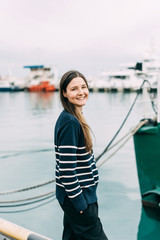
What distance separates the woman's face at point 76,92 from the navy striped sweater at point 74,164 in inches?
5.9

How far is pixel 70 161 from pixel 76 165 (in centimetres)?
10

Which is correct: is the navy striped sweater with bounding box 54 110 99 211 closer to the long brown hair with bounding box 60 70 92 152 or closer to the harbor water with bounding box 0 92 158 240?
the long brown hair with bounding box 60 70 92 152

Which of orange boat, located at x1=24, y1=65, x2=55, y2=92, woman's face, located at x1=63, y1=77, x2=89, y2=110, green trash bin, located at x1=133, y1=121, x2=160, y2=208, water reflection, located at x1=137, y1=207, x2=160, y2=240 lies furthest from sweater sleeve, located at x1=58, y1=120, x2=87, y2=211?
orange boat, located at x1=24, y1=65, x2=55, y2=92

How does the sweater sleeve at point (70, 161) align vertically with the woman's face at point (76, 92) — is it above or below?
below

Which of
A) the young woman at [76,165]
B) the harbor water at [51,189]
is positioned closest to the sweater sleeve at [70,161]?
the young woman at [76,165]

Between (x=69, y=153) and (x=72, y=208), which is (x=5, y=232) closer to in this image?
(x=72, y=208)

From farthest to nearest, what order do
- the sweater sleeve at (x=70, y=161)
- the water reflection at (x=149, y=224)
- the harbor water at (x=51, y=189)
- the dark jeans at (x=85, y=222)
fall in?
1. the harbor water at (x=51, y=189)
2. the water reflection at (x=149, y=224)
3. the dark jeans at (x=85, y=222)
4. the sweater sleeve at (x=70, y=161)

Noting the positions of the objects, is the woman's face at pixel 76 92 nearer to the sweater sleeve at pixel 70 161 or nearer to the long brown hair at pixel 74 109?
the long brown hair at pixel 74 109

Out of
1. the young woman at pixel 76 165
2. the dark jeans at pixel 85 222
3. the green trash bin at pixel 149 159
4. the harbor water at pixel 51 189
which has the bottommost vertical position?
the harbor water at pixel 51 189

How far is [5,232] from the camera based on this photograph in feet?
8.31

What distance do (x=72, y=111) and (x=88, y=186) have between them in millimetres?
577

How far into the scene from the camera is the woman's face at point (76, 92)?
2307 millimetres

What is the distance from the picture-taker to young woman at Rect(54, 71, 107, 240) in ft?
6.97

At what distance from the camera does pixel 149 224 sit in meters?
5.75
